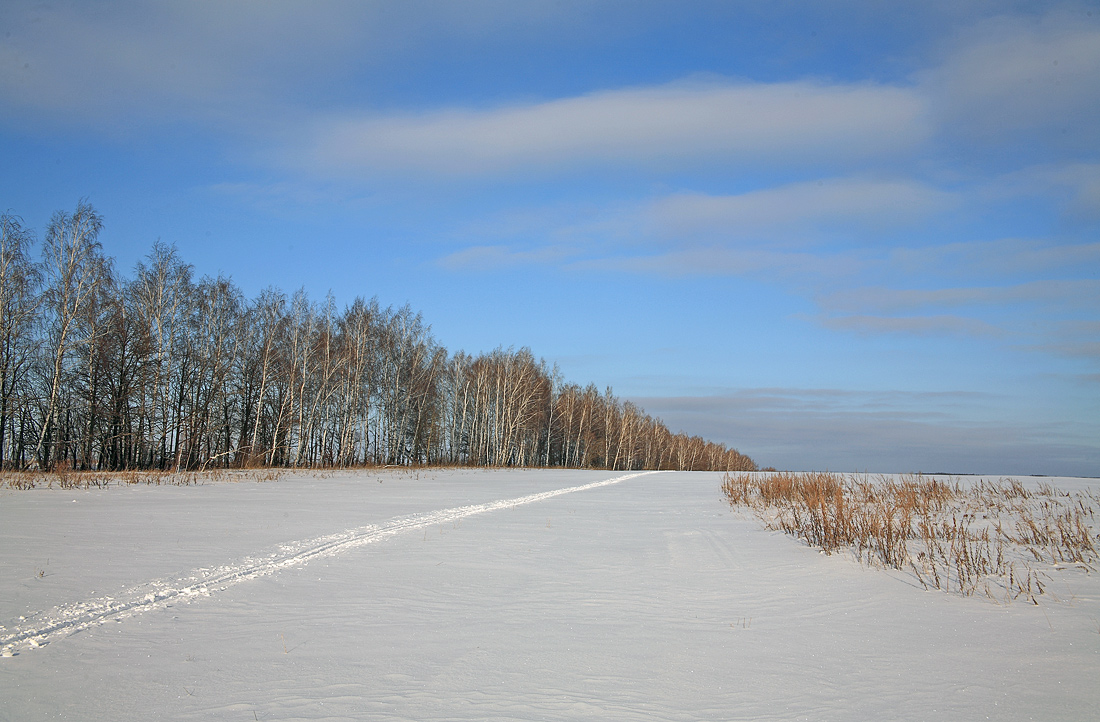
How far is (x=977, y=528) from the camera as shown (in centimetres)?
1228

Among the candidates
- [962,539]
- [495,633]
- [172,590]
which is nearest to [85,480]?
[172,590]

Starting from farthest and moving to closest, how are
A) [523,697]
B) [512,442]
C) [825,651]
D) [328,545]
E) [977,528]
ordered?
[512,442], [977,528], [328,545], [825,651], [523,697]

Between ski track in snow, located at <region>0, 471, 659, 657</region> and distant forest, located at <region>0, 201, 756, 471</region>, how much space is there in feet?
56.4

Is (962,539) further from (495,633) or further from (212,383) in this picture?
(212,383)

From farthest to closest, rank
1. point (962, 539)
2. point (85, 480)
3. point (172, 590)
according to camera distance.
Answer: point (85, 480)
point (962, 539)
point (172, 590)

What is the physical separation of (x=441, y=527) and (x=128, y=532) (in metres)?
4.90

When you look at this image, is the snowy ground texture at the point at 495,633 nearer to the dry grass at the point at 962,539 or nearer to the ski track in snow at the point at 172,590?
the ski track in snow at the point at 172,590

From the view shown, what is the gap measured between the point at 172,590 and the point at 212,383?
3347 cm

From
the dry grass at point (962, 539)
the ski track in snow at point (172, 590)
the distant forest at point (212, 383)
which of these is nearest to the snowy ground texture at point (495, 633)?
the ski track in snow at point (172, 590)

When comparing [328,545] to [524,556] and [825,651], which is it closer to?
[524,556]

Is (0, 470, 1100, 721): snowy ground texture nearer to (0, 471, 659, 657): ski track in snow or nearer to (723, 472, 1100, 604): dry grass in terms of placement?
(0, 471, 659, 657): ski track in snow

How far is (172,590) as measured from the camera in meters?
6.57

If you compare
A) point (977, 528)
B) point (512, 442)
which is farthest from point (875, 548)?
point (512, 442)

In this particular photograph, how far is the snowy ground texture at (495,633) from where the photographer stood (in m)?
4.25
